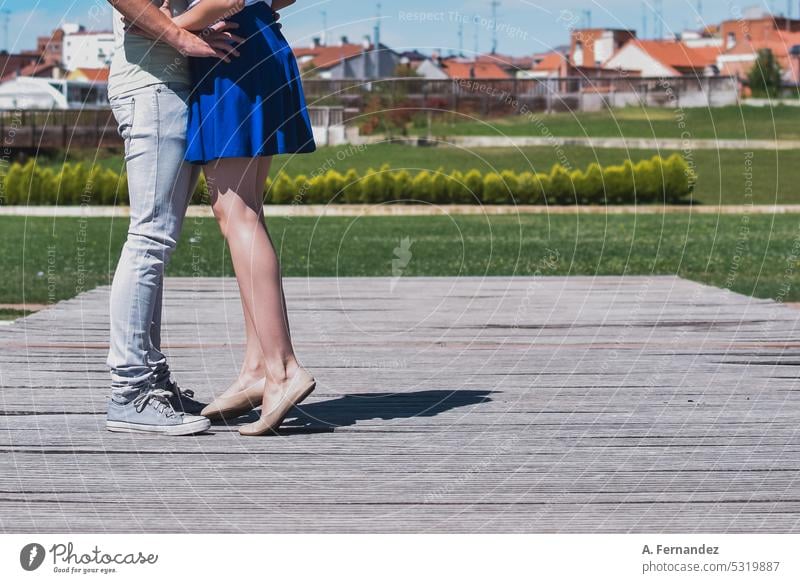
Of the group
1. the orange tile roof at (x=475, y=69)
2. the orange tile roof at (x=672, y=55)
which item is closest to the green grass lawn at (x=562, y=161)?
the orange tile roof at (x=475, y=69)

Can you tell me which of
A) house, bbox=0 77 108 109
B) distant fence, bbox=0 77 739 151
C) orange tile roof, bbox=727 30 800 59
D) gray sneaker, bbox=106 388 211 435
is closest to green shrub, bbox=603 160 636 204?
distant fence, bbox=0 77 739 151

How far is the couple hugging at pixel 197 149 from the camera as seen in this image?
12.8 feet

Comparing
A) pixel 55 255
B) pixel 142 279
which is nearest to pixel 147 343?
pixel 142 279

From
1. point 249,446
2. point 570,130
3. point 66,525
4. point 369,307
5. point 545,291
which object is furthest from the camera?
point 570,130

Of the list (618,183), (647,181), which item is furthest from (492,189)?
(647,181)

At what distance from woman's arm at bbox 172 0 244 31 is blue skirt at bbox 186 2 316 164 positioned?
5 cm

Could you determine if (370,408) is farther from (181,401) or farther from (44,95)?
(44,95)

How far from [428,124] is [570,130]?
14.3ft

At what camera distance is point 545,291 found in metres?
8.80

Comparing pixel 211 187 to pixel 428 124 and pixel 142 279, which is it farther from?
pixel 428 124

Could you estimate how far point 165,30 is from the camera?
12.6ft

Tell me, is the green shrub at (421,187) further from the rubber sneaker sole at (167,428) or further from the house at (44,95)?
the rubber sneaker sole at (167,428)

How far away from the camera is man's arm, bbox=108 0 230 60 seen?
3848 mm
